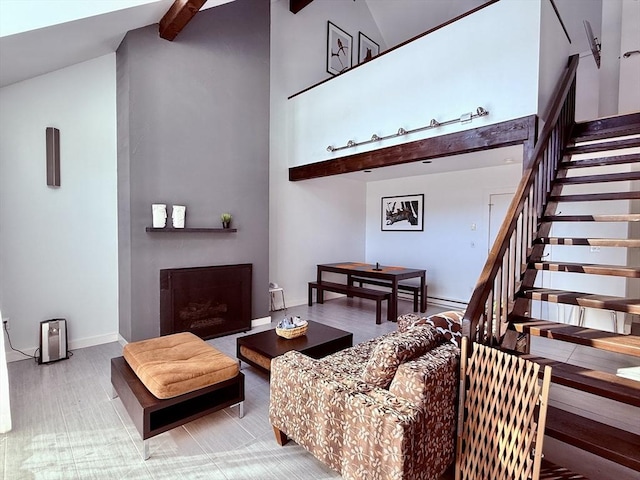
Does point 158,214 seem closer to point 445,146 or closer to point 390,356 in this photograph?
point 390,356

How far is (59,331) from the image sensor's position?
331cm

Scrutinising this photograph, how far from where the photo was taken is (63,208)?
3.50 meters

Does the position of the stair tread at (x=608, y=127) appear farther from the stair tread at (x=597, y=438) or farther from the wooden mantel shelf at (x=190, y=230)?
the wooden mantel shelf at (x=190, y=230)

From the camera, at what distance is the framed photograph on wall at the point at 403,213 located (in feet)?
20.6

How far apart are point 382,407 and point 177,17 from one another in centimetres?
388

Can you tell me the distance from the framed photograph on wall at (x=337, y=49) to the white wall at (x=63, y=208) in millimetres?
3797

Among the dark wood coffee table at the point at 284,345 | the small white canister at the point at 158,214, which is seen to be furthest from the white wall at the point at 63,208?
the dark wood coffee table at the point at 284,345

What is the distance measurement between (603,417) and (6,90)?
572cm

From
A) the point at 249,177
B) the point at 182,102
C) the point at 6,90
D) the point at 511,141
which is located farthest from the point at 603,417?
the point at 6,90

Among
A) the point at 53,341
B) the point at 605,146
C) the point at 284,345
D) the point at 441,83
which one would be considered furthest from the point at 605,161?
the point at 53,341

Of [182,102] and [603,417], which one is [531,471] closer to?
[603,417]

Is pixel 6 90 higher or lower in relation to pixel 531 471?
higher

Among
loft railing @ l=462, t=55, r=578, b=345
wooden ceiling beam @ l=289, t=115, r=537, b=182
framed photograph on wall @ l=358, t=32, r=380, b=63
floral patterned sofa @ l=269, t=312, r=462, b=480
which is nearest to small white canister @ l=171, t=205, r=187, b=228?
wooden ceiling beam @ l=289, t=115, r=537, b=182

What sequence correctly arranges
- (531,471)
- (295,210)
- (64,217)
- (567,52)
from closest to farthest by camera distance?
(531,471) → (64,217) → (567,52) → (295,210)
